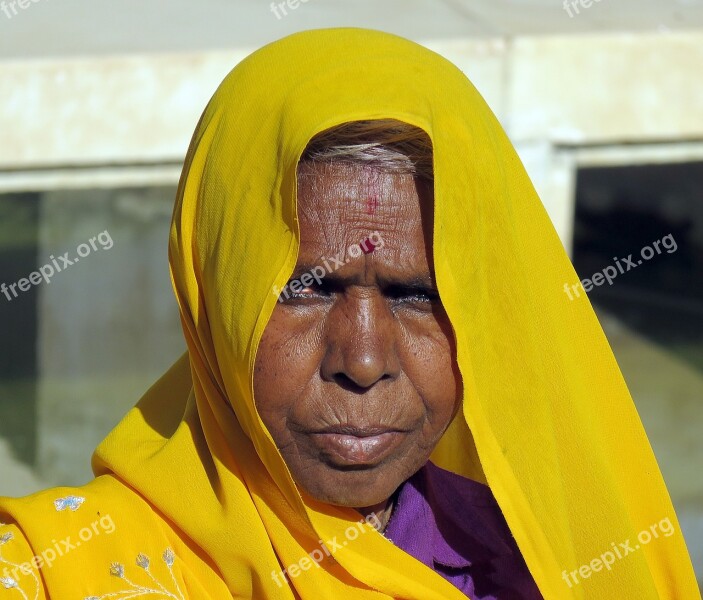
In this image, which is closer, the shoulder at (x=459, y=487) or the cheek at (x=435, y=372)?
the cheek at (x=435, y=372)

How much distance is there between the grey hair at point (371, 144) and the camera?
1.42 metres

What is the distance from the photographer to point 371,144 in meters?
1.43

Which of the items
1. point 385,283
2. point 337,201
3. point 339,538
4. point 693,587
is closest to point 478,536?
point 339,538

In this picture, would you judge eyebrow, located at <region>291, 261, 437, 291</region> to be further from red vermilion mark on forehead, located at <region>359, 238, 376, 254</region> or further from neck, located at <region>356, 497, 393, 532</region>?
neck, located at <region>356, 497, 393, 532</region>

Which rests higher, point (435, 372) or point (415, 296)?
point (415, 296)

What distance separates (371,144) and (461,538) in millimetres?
701

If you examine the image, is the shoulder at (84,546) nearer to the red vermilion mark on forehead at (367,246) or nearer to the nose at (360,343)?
the nose at (360,343)

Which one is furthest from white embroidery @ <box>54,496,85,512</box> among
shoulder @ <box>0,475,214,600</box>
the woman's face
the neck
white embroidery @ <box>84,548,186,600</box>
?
the neck

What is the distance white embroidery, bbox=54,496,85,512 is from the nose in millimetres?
438

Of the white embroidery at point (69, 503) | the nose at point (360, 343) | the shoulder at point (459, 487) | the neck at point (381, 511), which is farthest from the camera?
the shoulder at point (459, 487)

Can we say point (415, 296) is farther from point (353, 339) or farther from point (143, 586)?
point (143, 586)

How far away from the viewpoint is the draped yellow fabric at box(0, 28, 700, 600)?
1425mm

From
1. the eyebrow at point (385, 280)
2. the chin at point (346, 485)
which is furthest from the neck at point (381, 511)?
the eyebrow at point (385, 280)

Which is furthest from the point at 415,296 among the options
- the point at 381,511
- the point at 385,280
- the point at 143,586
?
the point at 143,586
